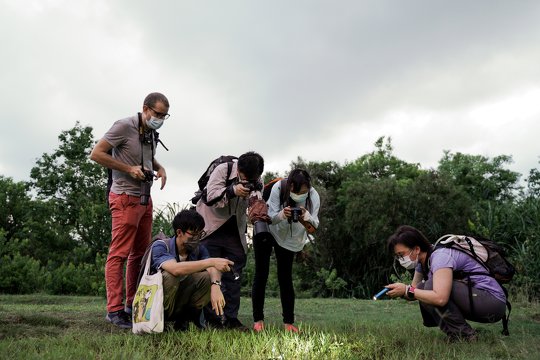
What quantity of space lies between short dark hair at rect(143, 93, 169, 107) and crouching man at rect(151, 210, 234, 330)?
1.36m

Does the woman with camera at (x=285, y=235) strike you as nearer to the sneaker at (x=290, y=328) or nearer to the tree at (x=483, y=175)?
the sneaker at (x=290, y=328)

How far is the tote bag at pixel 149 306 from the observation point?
4695mm

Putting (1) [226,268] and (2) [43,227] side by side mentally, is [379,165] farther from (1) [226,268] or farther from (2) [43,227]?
(1) [226,268]

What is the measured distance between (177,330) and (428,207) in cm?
1032

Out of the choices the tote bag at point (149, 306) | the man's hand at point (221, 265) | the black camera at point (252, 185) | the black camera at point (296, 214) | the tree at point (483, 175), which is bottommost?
the tote bag at point (149, 306)

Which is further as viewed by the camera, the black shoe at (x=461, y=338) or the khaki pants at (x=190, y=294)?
the khaki pants at (x=190, y=294)

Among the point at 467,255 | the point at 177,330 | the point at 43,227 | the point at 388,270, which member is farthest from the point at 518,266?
the point at 43,227

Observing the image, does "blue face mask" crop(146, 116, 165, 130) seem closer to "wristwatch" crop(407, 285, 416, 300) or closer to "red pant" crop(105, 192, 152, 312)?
"red pant" crop(105, 192, 152, 312)

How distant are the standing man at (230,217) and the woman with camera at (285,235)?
21cm

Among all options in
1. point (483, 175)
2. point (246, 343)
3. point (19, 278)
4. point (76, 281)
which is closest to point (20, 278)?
point (19, 278)

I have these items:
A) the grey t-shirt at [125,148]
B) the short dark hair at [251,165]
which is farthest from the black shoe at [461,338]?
the grey t-shirt at [125,148]

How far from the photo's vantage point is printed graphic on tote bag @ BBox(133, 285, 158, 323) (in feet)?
15.6

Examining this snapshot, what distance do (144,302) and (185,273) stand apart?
1.38ft

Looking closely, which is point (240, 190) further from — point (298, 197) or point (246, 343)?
point (246, 343)
